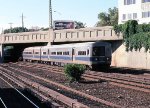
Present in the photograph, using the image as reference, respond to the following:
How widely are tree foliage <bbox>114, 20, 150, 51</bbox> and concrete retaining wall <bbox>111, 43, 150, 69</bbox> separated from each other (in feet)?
2.49

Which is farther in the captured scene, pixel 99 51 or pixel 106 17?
pixel 106 17

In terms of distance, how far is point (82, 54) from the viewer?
130 feet

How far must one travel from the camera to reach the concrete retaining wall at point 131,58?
45.8 meters

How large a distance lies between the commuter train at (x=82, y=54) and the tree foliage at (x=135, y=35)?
24.0ft

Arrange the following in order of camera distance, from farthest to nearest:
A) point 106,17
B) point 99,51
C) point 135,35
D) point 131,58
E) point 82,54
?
point 106,17, point 131,58, point 135,35, point 82,54, point 99,51

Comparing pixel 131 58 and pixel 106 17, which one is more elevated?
pixel 106 17

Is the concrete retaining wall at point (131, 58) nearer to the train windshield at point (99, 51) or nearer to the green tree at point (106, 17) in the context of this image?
the train windshield at point (99, 51)

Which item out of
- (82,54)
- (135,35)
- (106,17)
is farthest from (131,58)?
(106,17)

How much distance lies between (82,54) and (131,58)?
1089cm

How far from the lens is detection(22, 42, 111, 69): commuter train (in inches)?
1484

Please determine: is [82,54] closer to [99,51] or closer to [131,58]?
[99,51]

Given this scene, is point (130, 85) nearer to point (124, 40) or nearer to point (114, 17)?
point (124, 40)

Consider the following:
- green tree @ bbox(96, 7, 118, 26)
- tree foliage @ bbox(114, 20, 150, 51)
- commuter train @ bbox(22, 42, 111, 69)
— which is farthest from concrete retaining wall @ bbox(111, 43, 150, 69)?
green tree @ bbox(96, 7, 118, 26)

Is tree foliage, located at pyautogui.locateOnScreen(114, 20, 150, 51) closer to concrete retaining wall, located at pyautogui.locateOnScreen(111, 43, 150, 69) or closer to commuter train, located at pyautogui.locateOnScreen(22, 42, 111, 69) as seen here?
concrete retaining wall, located at pyautogui.locateOnScreen(111, 43, 150, 69)
